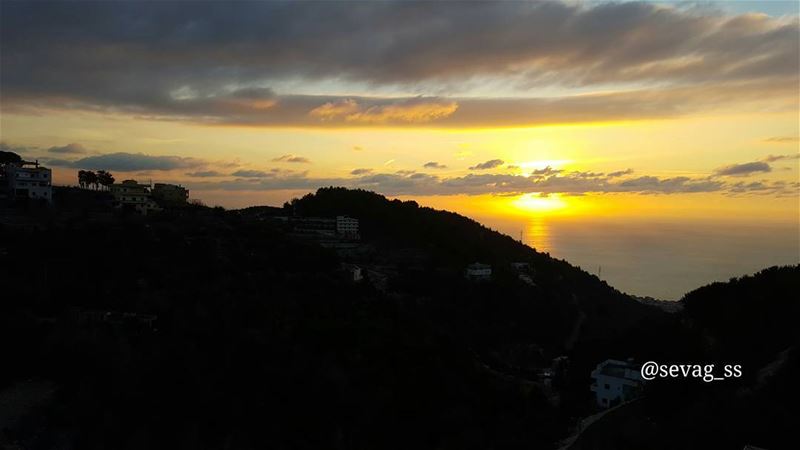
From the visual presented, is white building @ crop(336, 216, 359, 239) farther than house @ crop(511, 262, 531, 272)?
No

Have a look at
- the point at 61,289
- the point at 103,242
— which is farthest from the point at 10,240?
the point at 61,289

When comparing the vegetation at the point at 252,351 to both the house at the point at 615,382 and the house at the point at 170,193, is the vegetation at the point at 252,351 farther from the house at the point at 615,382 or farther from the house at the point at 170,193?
the house at the point at 170,193

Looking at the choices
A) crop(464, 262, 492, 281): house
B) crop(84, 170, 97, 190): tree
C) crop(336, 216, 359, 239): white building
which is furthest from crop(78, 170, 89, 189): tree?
crop(464, 262, 492, 281): house

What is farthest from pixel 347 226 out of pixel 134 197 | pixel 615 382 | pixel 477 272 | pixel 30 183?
pixel 615 382

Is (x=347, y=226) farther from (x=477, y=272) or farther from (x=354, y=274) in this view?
(x=354, y=274)

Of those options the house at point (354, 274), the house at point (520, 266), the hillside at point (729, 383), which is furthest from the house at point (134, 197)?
the house at point (520, 266)

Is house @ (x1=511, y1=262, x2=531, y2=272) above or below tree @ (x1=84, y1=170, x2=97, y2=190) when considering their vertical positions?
below

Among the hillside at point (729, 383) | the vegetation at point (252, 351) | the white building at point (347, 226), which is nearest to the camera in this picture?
the hillside at point (729, 383)

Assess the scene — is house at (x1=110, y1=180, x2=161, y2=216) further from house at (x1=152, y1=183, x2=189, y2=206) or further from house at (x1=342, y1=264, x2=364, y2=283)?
house at (x1=342, y1=264, x2=364, y2=283)

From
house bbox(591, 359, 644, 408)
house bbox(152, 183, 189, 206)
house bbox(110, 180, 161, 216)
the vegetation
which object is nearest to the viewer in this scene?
the vegetation
